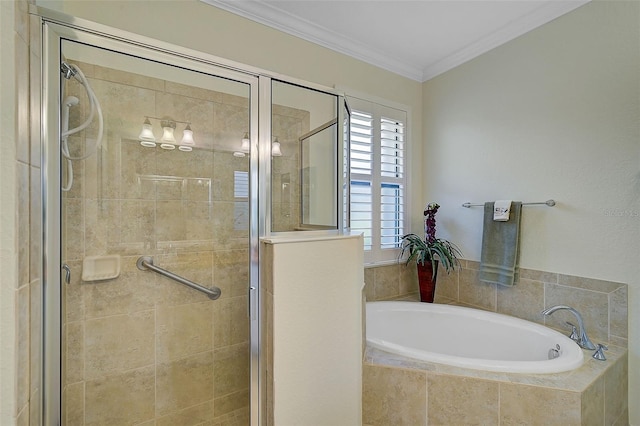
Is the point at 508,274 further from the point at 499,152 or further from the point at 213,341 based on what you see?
the point at 213,341

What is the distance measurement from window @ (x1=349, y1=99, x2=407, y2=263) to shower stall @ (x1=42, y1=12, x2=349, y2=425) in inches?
26.2

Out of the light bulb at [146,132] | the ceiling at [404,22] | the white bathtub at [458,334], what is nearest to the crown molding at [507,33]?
the ceiling at [404,22]

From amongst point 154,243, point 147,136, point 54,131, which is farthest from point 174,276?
point 54,131

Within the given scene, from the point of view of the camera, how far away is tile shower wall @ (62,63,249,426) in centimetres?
139

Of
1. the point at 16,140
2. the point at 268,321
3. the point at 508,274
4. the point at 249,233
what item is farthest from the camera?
the point at 508,274

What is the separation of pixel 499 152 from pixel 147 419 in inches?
115

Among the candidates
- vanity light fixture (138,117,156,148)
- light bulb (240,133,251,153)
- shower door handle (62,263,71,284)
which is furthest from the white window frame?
shower door handle (62,263,71,284)

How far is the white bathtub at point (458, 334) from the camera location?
1.63 m

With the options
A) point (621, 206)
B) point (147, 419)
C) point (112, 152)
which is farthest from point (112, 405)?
point (621, 206)

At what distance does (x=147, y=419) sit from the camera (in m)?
1.58

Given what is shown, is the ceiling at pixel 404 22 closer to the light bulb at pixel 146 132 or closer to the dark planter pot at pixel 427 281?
the light bulb at pixel 146 132

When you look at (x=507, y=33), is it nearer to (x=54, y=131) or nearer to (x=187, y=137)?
(x=187, y=137)

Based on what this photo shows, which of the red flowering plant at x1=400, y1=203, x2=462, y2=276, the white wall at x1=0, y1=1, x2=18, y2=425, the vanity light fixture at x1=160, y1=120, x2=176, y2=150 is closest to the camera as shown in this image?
the white wall at x1=0, y1=1, x2=18, y2=425

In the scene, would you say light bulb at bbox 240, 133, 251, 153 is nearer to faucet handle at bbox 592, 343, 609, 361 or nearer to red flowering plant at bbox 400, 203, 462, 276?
red flowering plant at bbox 400, 203, 462, 276
